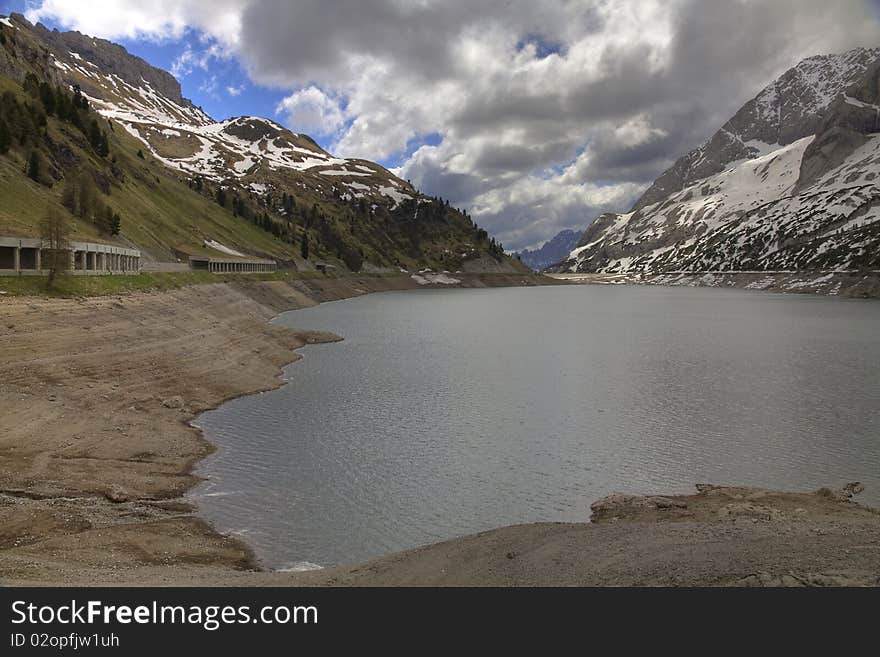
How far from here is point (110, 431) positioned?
31.3 meters

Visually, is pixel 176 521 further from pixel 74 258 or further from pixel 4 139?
pixel 4 139

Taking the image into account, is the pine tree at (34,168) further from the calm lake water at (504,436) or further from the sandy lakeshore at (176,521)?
the sandy lakeshore at (176,521)

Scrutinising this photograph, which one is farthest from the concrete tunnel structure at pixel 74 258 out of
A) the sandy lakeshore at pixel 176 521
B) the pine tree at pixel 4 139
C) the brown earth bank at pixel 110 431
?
the pine tree at pixel 4 139

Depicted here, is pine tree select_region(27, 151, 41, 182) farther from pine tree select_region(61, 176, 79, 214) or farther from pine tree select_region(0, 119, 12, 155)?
pine tree select_region(61, 176, 79, 214)

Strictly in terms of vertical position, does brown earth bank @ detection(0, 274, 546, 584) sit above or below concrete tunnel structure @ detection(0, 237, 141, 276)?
below

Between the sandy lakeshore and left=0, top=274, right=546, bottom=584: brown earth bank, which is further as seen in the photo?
left=0, top=274, right=546, bottom=584: brown earth bank

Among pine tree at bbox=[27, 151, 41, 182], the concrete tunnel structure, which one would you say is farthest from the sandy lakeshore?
pine tree at bbox=[27, 151, 41, 182]

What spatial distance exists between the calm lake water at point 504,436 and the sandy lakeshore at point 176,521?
89.0 inches

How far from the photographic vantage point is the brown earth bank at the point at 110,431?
19.1 m

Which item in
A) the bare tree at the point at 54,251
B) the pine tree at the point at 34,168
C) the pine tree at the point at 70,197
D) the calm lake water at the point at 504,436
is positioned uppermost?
the pine tree at the point at 34,168

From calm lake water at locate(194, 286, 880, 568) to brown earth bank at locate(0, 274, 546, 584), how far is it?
2039 millimetres

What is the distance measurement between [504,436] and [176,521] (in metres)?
19.6

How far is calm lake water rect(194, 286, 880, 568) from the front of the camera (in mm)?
24562
